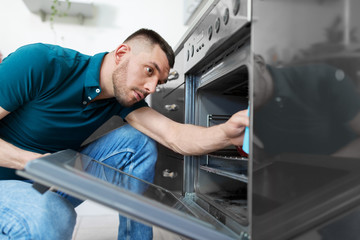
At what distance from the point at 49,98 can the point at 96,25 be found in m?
1.18

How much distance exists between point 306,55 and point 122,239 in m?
1.07

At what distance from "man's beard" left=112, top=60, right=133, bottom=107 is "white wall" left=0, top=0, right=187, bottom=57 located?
97cm

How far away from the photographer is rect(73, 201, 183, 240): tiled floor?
160cm

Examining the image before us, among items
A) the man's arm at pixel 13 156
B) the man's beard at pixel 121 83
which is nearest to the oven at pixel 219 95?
the man's beard at pixel 121 83

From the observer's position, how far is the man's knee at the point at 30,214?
79 centimetres

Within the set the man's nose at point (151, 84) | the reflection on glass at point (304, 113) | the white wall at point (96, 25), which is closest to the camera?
the reflection on glass at point (304, 113)

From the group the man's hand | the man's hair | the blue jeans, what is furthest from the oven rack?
the man's hair

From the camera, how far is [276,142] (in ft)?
2.11

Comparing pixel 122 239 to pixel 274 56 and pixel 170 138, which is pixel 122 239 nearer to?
pixel 170 138

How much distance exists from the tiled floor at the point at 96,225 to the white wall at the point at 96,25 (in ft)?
3.86

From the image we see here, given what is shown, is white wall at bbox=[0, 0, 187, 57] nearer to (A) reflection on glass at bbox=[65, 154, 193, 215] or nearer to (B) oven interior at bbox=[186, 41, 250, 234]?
(B) oven interior at bbox=[186, 41, 250, 234]

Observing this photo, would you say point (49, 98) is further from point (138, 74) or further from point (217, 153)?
point (217, 153)

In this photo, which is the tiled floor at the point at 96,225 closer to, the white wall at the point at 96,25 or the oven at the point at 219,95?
the oven at the point at 219,95

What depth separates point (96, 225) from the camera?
5.99ft
